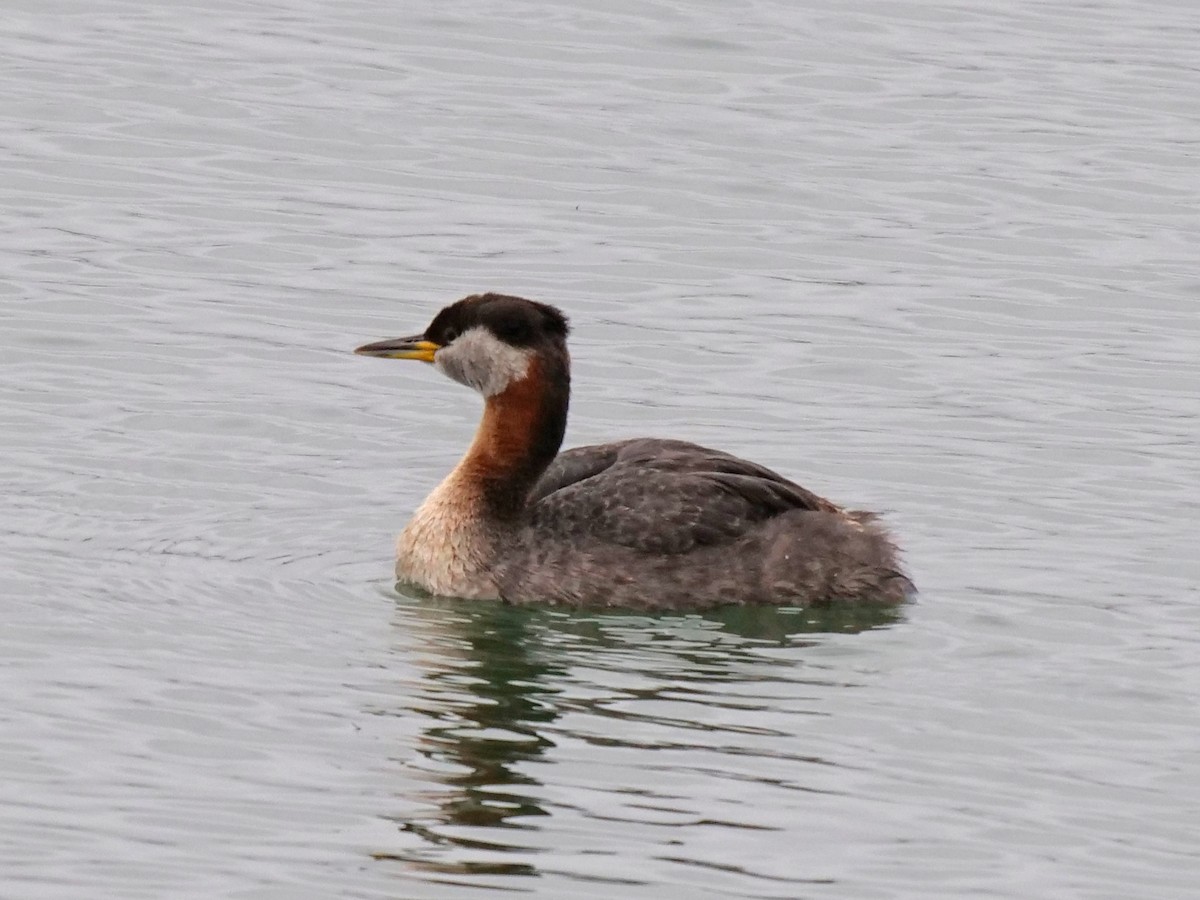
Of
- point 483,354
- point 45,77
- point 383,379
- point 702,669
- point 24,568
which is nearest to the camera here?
point 702,669

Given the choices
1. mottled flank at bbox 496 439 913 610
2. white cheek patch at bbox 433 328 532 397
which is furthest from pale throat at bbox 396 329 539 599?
mottled flank at bbox 496 439 913 610

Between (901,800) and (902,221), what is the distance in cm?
1303

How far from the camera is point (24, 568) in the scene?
14.0 m

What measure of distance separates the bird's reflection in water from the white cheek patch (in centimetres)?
129

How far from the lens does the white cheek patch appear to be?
1488 centimetres

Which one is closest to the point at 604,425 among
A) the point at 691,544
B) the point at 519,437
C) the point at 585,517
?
the point at 519,437

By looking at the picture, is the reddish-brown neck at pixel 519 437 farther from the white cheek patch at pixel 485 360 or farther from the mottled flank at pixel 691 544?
the mottled flank at pixel 691 544

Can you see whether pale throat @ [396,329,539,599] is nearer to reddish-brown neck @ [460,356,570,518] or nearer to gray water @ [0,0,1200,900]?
reddish-brown neck @ [460,356,570,518]

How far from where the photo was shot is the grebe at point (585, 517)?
14289 millimetres

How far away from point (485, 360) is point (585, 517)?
1.03 m

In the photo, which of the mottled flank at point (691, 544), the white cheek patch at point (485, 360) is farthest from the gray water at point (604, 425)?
the white cheek patch at point (485, 360)

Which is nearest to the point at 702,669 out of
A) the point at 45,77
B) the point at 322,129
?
the point at 322,129

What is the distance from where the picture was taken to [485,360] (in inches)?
587

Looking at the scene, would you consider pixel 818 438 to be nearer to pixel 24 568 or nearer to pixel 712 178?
pixel 24 568
